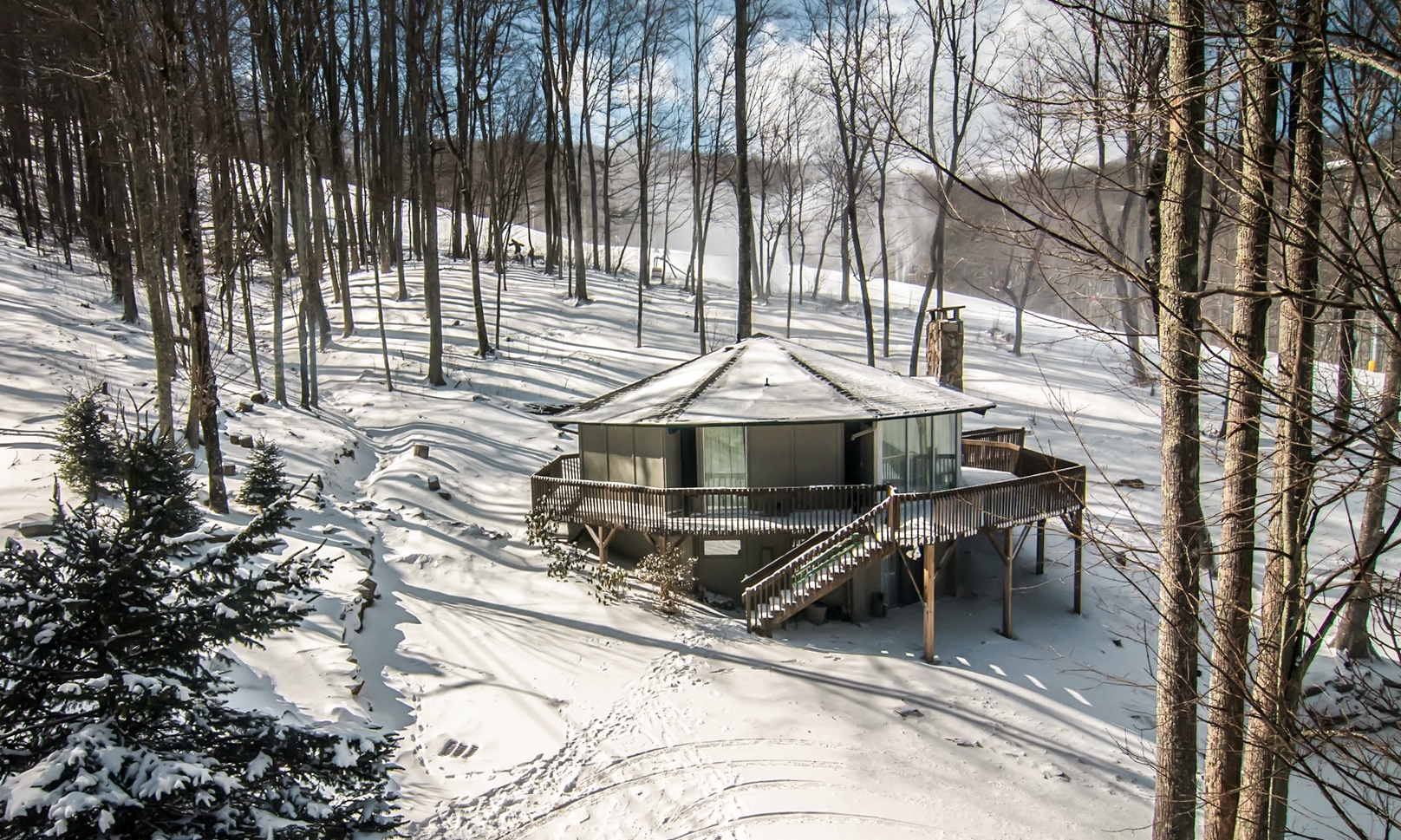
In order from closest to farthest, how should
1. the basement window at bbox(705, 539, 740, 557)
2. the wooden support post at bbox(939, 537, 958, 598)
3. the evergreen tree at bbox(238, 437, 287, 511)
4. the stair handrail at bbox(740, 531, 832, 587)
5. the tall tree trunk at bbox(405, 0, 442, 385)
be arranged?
the evergreen tree at bbox(238, 437, 287, 511) → the stair handrail at bbox(740, 531, 832, 587) → the basement window at bbox(705, 539, 740, 557) → the wooden support post at bbox(939, 537, 958, 598) → the tall tree trunk at bbox(405, 0, 442, 385)

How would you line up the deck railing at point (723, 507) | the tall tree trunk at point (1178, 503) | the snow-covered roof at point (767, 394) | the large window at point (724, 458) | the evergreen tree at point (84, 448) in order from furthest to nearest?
the large window at point (724, 458) → the snow-covered roof at point (767, 394) → the deck railing at point (723, 507) → the evergreen tree at point (84, 448) → the tall tree trunk at point (1178, 503)

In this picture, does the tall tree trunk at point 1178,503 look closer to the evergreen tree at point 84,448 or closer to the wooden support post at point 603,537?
the wooden support post at point 603,537

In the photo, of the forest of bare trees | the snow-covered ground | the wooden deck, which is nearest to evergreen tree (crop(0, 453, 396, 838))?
the snow-covered ground

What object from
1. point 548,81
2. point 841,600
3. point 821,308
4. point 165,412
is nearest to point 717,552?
point 841,600

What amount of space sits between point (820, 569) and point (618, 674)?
408 centimetres

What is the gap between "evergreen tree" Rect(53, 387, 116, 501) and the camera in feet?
34.3

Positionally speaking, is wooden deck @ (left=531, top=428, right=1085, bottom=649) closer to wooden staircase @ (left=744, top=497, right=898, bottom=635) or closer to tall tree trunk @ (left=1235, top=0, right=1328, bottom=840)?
wooden staircase @ (left=744, top=497, right=898, bottom=635)

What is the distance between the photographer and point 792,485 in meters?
15.8

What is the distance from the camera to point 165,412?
39.0 ft

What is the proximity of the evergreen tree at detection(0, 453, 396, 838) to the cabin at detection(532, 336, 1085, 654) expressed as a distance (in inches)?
383

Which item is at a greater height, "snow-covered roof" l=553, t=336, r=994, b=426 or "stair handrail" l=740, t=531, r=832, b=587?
"snow-covered roof" l=553, t=336, r=994, b=426

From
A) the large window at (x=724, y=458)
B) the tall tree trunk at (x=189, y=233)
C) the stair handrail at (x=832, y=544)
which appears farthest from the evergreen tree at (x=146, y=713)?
the large window at (x=724, y=458)

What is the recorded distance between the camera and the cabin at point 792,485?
13.5 m

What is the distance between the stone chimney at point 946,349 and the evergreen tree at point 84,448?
19.9m
